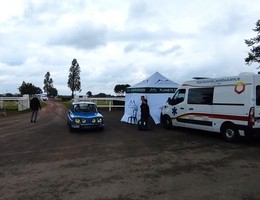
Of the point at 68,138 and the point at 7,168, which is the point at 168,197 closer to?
the point at 7,168

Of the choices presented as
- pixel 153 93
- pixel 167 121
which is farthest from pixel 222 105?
pixel 153 93

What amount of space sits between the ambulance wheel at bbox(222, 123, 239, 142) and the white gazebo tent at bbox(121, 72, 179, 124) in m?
7.09

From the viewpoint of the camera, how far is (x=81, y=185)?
7.29m

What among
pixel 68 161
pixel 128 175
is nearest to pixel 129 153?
pixel 68 161

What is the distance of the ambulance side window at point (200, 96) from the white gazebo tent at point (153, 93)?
4637 mm

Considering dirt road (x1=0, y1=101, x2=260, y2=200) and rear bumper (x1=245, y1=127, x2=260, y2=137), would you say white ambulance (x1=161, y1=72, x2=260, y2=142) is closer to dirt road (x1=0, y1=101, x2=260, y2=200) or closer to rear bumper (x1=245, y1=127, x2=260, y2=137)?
rear bumper (x1=245, y1=127, x2=260, y2=137)

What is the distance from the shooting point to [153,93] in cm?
2055

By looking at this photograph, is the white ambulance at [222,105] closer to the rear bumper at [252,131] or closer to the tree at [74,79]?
the rear bumper at [252,131]

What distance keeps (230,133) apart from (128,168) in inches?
240

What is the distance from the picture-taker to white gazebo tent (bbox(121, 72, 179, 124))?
20484 mm

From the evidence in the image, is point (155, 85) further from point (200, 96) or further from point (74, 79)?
point (74, 79)

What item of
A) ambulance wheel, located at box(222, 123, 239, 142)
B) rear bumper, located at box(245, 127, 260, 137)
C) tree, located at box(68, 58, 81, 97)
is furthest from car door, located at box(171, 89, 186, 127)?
tree, located at box(68, 58, 81, 97)

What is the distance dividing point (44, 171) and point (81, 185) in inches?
66.0

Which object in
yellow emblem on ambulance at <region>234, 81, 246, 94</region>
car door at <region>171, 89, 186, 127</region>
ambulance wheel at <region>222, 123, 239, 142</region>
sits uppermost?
yellow emblem on ambulance at <region>234, 81, 246, 94</region>
